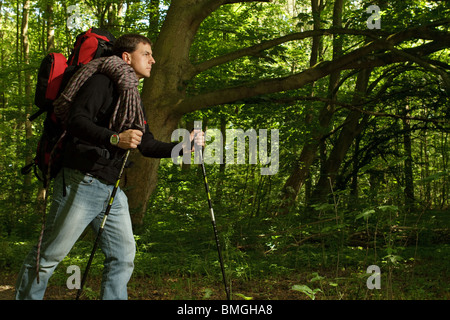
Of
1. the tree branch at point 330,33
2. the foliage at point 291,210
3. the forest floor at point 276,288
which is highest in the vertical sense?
the tree branch at point 330,33

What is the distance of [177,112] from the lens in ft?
25.3

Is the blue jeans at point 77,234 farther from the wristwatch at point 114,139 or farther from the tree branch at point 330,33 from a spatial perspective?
the tree branch at point 330,33

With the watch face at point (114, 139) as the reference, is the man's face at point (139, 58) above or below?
above

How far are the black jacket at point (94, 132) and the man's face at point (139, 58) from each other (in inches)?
14.3

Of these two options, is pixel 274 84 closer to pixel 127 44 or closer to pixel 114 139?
pixel 127 44

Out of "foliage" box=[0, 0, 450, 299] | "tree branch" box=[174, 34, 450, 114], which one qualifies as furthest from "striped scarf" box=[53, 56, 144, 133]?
"tree branch" box=[174, 34, 450, 114]

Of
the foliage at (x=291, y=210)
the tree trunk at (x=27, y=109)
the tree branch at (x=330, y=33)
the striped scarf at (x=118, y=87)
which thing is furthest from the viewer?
the tree trunk at (x=27, y=109)

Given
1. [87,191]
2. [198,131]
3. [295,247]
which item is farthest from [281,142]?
[87,191]

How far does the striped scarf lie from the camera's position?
3.00 metres

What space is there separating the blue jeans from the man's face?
0.94m

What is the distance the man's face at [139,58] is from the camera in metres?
3.41

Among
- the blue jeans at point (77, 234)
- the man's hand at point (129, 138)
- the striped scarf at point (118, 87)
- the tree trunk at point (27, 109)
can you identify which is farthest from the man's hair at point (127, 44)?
the tree trunk at point (27, 109)

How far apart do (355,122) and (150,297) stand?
784 cm

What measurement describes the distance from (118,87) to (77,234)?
1053 mm
